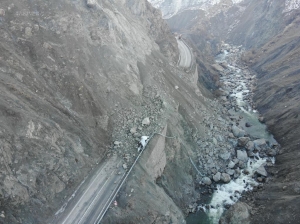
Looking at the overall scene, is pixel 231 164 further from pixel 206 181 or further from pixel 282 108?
pixel 282 108

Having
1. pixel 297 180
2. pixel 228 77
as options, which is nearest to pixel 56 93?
pixel 297 180

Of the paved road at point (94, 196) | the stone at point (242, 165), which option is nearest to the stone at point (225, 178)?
the stone at point (242, 165)

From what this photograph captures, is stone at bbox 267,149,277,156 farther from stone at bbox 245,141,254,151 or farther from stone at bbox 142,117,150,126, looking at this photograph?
stone at bbox 142,117,150,126

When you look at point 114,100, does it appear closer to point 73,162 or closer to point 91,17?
point 73,162

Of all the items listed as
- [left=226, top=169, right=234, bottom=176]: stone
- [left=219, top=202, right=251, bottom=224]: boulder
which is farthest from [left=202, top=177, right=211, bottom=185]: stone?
[left=219, top=202, right=251, bottom=224]: boulder

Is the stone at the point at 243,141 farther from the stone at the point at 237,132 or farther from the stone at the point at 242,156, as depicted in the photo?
the stone at the point at 242,156

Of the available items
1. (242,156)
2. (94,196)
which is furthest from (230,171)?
(94,196)
